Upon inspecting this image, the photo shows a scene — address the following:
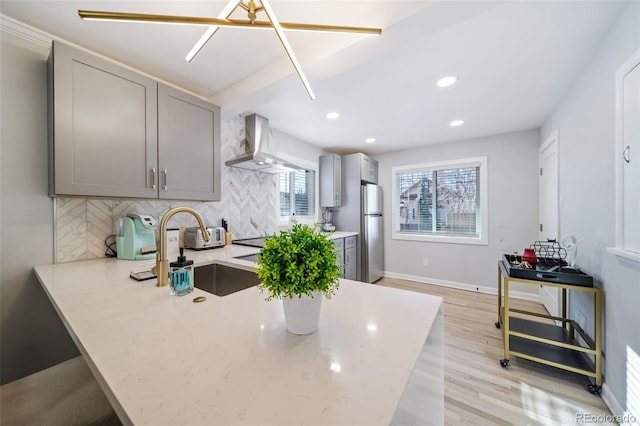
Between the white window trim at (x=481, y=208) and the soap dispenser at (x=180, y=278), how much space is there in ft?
12.5

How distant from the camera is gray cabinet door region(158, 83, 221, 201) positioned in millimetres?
1816

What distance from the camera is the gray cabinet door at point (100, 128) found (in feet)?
4.47

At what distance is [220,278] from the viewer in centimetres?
170

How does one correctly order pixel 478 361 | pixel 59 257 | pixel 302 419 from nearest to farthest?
pixel 302 419 < pixel 59 257 < pixel 478 361

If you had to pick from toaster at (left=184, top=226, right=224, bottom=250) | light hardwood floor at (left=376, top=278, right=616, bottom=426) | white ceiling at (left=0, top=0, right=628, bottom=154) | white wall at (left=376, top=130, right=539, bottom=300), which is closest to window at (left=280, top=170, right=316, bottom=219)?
white ceiling at (left=0, top=0, right=628, bottom=154)

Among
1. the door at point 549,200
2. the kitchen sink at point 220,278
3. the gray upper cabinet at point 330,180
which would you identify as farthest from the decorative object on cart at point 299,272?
the gray upper cabinet at point 330,180

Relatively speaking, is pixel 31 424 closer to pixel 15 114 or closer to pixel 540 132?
pixel 15 114

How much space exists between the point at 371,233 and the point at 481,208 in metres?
1.70

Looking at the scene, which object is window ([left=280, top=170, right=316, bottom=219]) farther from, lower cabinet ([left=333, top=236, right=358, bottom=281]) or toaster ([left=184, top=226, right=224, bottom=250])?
toaster ([left=184, top=226, right=224, bottom=250])

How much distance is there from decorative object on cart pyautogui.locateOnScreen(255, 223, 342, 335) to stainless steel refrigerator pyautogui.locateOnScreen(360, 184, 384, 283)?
3198 millimetres

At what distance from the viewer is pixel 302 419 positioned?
0.40m

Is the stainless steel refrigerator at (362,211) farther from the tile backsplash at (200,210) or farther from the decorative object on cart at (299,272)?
the decorative object on cart at (299,272)

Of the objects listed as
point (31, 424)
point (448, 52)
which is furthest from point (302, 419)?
point (448, 52)

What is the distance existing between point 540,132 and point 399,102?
2.21 metres
